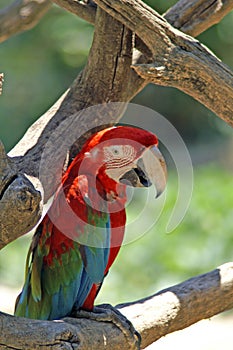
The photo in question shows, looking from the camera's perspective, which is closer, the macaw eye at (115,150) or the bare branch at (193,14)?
the macaw eye at (115,150)

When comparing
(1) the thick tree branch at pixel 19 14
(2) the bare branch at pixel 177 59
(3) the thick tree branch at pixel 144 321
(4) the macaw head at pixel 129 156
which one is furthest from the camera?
(1) the thick tree branch at pixel 19 14

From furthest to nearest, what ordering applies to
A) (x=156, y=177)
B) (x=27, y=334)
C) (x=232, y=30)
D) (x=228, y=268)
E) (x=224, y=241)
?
(x=232, y=30)
(x=224, y=241)
(x=228, y=268)
(x=156, y=177)
(x=27, y=334)

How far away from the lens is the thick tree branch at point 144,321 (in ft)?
4.17

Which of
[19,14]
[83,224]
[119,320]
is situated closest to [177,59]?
[83,224]

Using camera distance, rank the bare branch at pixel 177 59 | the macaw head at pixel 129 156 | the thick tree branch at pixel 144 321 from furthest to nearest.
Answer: the macaw head at pixel 129 156 < the bare branch at pixel 177 59 < the thick tree branch at pixel 144 321

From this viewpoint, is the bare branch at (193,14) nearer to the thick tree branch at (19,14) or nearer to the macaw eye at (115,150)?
the macaw eye at (115,150)

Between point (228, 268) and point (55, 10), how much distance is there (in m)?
5.01

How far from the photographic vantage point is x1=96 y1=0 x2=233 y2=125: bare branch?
142 centimetres

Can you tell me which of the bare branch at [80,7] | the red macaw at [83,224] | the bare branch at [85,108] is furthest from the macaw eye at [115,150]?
the bare branch at [80,7]

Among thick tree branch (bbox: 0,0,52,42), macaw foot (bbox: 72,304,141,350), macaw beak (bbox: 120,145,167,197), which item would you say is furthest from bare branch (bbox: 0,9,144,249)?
thick tree branch (bbox: 0,0,52,42)

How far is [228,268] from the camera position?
1.75 metres

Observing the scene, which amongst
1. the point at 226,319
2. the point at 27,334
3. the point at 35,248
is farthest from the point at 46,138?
the point at 226,319

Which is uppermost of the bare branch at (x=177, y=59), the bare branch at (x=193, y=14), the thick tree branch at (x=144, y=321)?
the bare branch at (x=193, y=14)

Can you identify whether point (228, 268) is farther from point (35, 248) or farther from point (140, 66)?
point (140, 66)
